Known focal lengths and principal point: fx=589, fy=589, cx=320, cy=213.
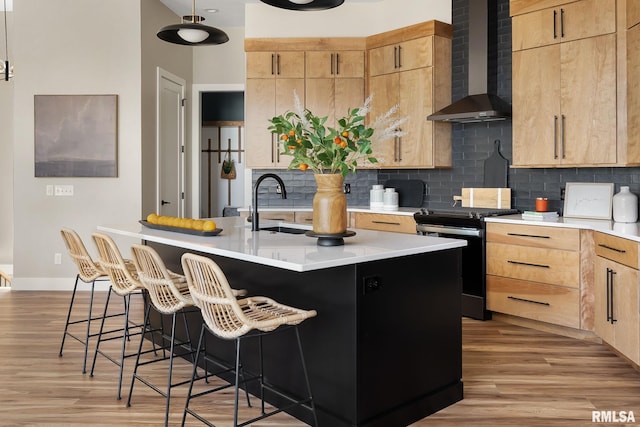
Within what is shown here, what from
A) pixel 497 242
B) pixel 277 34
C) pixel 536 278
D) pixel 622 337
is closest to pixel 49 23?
pixel 277 34

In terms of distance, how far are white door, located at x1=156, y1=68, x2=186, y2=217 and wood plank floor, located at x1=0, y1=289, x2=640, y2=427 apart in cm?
256

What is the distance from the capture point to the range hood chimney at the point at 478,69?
16.9 ft

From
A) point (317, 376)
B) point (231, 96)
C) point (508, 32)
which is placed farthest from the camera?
point (231, 96)

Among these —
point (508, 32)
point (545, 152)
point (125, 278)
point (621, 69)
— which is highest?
point (508, 32)

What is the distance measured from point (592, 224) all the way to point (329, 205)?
7.34 feet

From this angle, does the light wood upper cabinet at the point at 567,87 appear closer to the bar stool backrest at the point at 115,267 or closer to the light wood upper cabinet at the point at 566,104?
the light wood upper cabinet at the point at 566,104

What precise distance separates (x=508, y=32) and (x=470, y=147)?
1.09 metres

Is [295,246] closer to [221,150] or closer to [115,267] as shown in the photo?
[115,267]

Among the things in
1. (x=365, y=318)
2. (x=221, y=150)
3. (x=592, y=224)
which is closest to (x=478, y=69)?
(x=592, y=224)

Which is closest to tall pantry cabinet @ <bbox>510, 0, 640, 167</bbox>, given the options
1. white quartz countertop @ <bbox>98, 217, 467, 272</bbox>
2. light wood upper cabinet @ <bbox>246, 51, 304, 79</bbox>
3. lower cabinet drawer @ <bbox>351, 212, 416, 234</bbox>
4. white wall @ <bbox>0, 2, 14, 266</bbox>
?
lower cabinet drawer @ <bbox>351, 212, 416, 234</bbox>

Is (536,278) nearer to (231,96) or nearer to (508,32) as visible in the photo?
(508,32)

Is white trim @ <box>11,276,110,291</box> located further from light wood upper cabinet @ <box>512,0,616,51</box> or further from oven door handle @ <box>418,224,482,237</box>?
light wood upper cabinet @ <box>512,0,616,51</box>

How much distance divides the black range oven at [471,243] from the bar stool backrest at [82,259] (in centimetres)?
274

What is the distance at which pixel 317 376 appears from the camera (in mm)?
2783
